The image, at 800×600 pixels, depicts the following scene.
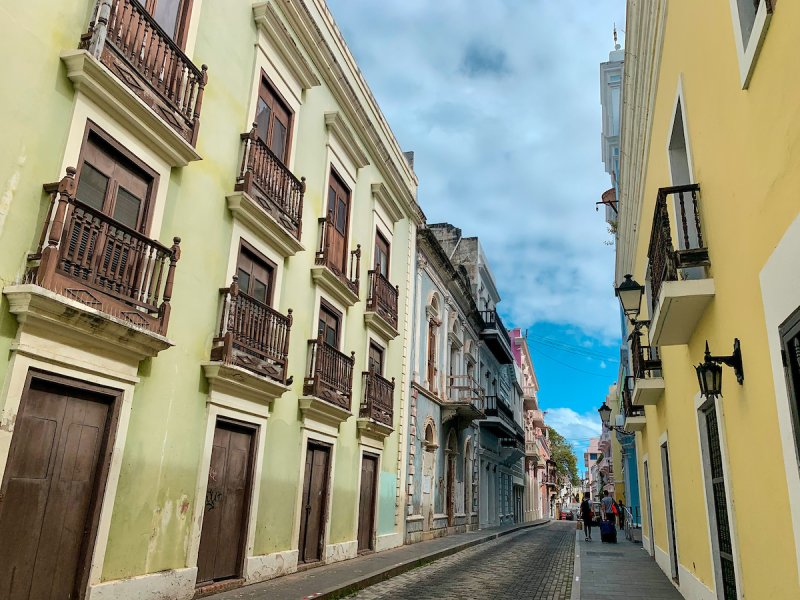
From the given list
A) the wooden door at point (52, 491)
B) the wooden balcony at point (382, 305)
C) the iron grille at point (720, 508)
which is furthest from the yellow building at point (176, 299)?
the iron grille at point (720, 508)

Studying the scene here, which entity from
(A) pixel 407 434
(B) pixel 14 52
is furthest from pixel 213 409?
(A) pixel 407 434

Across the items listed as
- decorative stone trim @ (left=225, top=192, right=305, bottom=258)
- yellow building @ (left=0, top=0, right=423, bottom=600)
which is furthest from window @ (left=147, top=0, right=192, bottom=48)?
decorative stone trim @ (left=225, top=192, right=305, bottom=258)

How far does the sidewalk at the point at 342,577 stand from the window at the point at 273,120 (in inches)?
268

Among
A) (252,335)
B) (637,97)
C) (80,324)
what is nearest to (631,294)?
(637,97)

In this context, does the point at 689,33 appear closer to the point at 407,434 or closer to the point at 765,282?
the point at 765,282

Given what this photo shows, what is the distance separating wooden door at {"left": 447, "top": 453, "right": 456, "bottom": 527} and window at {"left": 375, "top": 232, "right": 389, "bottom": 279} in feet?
27.3

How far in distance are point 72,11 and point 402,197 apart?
443 inches

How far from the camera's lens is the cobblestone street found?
30.5 ft

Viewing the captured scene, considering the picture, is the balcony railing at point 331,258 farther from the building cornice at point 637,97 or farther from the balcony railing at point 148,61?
the building cornice at point 637,97

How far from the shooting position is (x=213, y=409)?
849 centimetres

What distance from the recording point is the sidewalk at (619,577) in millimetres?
8547

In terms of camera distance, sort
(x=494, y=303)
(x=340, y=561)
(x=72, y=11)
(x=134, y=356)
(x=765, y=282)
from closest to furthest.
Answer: (x=765, y=282), (x=72, y=11), (x=134, y=356), (x=340, y=561), (x=494, y=303)

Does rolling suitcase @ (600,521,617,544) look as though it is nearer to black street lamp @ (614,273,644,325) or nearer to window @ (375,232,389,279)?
window @ (375,232,389,279)

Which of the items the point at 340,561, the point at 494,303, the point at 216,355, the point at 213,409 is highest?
the point at 494,303
